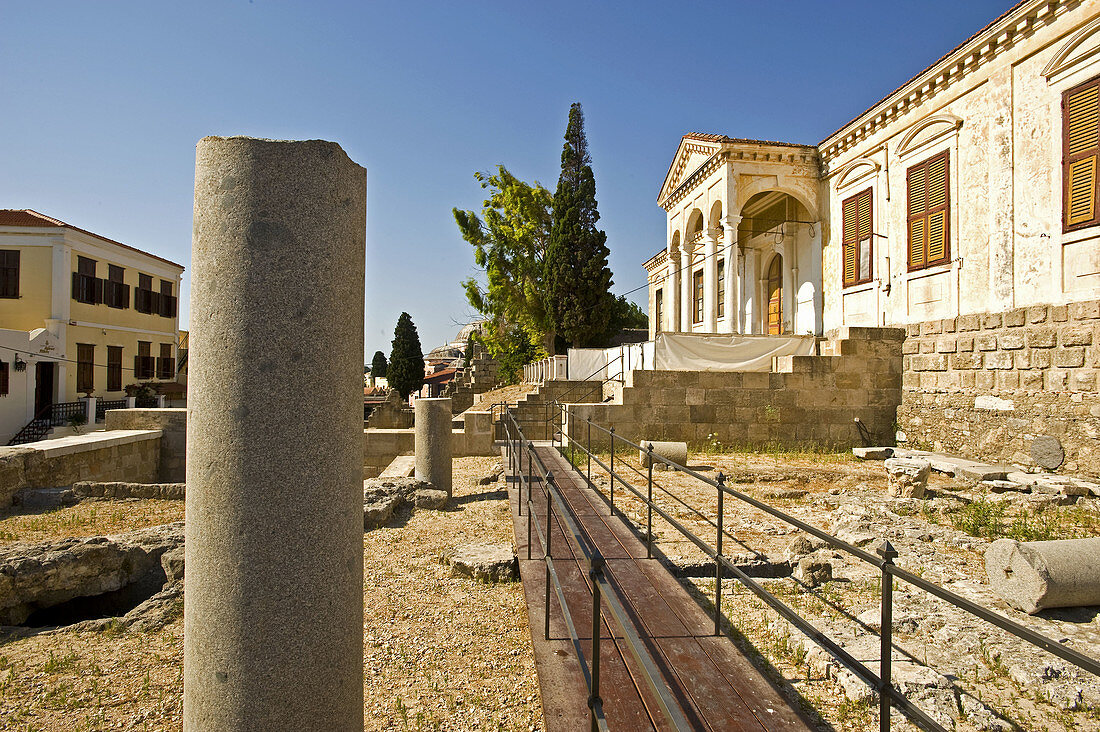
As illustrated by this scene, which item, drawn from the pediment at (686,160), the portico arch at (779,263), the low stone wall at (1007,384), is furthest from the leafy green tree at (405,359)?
the low stone wall at (1007,384)

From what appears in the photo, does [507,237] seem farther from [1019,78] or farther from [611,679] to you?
[611,679]

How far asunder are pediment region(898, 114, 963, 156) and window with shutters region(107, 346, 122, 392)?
92.0ft

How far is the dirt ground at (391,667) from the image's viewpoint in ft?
11.3

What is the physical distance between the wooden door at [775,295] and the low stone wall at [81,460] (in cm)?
1664

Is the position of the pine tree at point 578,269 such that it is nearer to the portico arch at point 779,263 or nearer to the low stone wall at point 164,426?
Answer: the portico arch at point 779,263

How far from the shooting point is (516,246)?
28.5 meters

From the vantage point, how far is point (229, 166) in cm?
201

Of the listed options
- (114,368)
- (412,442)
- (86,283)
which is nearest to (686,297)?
(412,442)

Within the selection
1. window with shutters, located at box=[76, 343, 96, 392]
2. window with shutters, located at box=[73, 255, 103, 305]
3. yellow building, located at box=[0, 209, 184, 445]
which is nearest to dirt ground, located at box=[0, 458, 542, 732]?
yellow building, located at box=[0, 209, 184, 445]

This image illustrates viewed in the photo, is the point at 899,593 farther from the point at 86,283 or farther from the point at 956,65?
the point at 86,283

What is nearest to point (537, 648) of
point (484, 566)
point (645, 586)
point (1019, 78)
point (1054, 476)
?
point (645, 586)

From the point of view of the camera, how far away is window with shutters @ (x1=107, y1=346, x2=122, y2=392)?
25.1m

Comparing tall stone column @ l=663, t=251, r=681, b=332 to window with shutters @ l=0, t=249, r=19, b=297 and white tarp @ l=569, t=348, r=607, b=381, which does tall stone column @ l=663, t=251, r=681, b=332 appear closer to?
white tarp @ l=569, t=348, r=607, b=381

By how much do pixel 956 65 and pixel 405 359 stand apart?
107 ft
